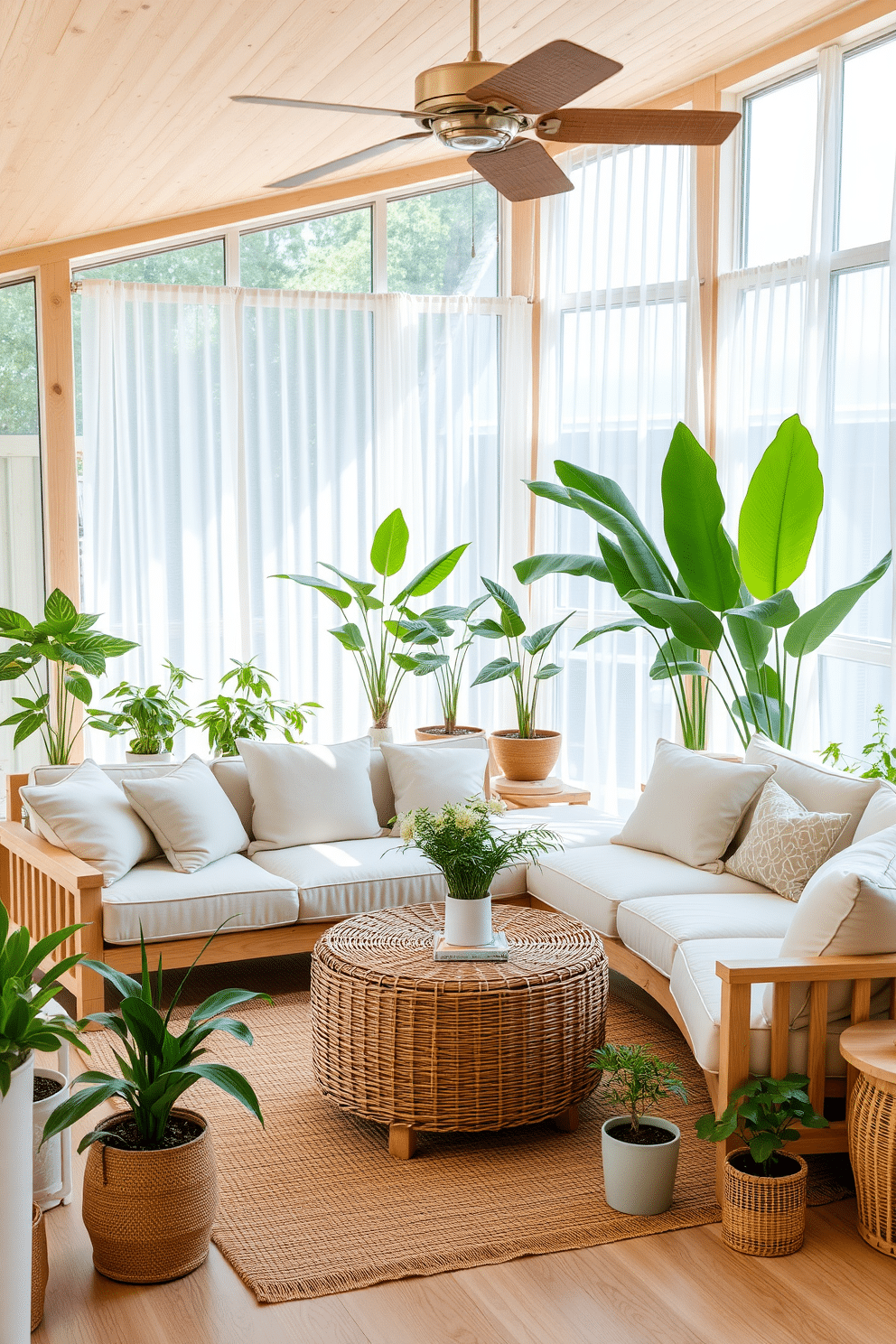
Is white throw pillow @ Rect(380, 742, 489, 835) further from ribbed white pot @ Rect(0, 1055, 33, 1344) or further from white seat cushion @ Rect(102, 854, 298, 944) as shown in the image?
ribbed white pot @ Rect(0, 1055, 33, 1344)

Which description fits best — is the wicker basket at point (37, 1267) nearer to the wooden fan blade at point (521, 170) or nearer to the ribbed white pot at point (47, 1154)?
the ribbed white pot at point (47, 1154)

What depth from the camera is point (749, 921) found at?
369 cm

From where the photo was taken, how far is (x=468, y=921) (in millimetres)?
3482

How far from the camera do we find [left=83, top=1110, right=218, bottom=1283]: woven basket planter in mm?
2629

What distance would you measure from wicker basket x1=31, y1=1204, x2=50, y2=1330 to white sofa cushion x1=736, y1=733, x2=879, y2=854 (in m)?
2.44

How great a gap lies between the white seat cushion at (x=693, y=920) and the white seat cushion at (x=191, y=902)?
114 centimetres

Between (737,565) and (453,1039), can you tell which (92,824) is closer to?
(453,1039)

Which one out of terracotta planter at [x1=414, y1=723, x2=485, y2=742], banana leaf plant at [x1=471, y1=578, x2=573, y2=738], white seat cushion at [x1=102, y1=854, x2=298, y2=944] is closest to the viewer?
white seat cushion at [x1=102, y1=854, x2=298, y2=944]

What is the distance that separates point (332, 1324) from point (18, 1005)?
961mm

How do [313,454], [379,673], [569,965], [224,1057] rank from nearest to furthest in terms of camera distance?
[569,965], [224,1057], [379,673], [313,454]

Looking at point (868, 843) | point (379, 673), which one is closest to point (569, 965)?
point (868, 843)

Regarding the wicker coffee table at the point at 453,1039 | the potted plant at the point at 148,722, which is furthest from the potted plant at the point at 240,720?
the wicker coffee table at the point at 453,1039

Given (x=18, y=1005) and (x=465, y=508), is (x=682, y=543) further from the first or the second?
(x=18, y=1005)

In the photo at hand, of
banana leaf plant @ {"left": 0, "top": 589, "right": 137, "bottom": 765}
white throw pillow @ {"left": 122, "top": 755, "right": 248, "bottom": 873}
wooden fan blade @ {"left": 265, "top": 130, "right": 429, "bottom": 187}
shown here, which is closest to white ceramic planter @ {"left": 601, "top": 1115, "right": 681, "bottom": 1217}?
white throw pillow @ {"left": 122, "top": 755, "right": 248, "bottom": 873}
